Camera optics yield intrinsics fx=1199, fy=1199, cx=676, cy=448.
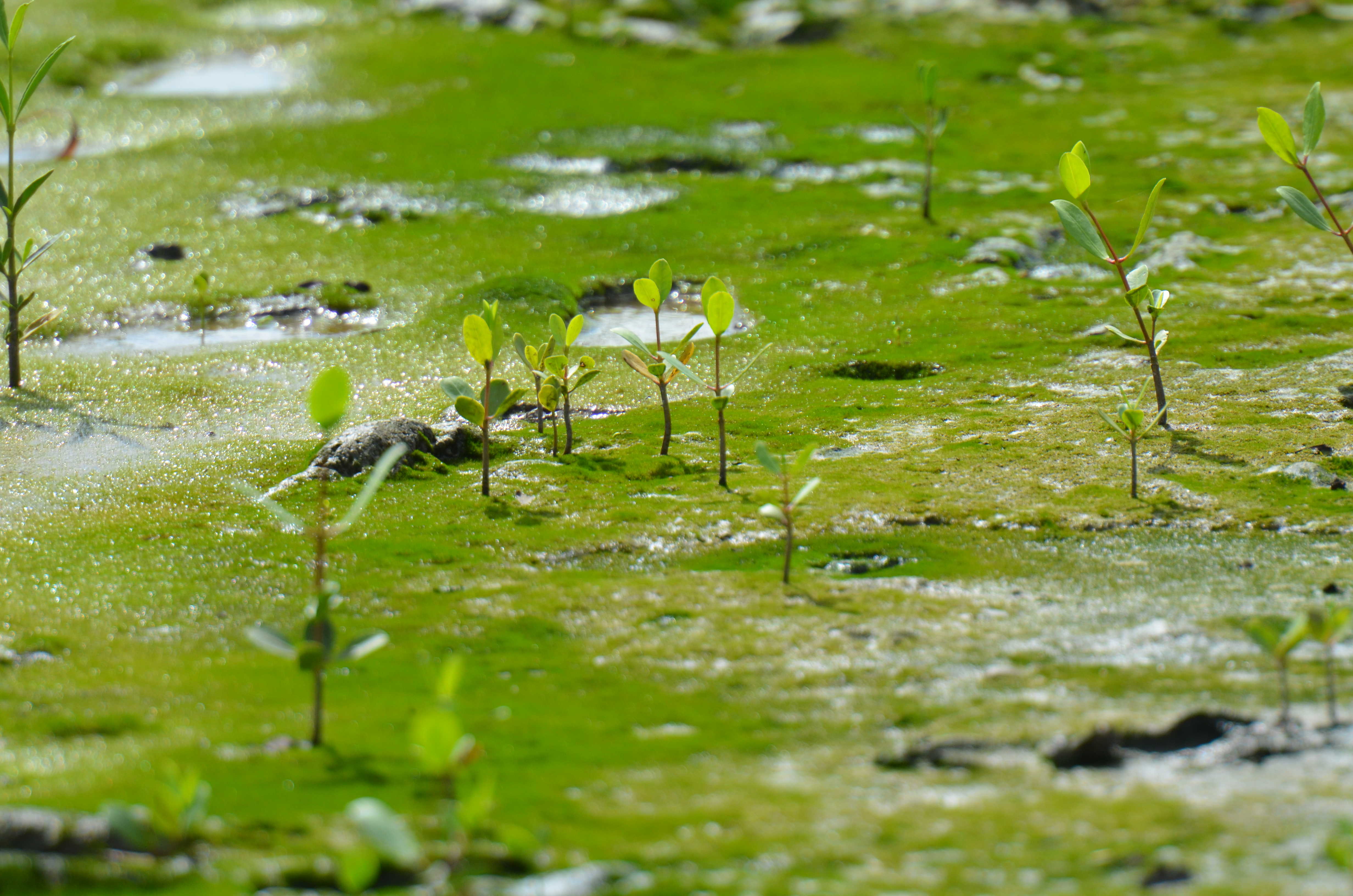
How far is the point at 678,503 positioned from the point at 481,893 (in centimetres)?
179

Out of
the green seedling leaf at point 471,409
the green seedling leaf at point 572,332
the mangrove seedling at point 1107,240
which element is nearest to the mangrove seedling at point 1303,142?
the mangrove seedling at point 1107,240

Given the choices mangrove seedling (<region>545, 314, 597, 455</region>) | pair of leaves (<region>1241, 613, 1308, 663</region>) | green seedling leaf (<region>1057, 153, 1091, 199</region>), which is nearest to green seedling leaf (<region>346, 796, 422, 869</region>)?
pair of leaves (<region>1241, 613, 1308, 663</region>)

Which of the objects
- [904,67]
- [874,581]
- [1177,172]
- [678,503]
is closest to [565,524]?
[678,503]

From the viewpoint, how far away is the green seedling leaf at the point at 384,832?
151 centimetres

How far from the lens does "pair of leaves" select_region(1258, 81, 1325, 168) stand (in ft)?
10.4

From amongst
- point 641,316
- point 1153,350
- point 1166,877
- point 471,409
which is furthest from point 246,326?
point 1166,877

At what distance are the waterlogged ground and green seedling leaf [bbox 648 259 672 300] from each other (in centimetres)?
52

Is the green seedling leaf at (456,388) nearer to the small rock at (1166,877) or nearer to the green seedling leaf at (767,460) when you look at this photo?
the green seedling leaf at (767,460)

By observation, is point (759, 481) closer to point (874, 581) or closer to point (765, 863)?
point (874, 581)

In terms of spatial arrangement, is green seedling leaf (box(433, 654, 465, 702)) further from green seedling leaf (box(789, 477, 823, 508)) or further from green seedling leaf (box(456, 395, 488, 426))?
green seedling leaf (box(456, 395, 488, 426))

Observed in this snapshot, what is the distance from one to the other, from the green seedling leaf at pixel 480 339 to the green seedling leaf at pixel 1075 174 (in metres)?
1.66

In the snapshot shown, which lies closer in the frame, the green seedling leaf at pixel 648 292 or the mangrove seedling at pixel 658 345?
the mangrove seedling at pixel 658 345

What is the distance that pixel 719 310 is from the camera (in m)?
3.33

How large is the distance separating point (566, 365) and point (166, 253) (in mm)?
3309
